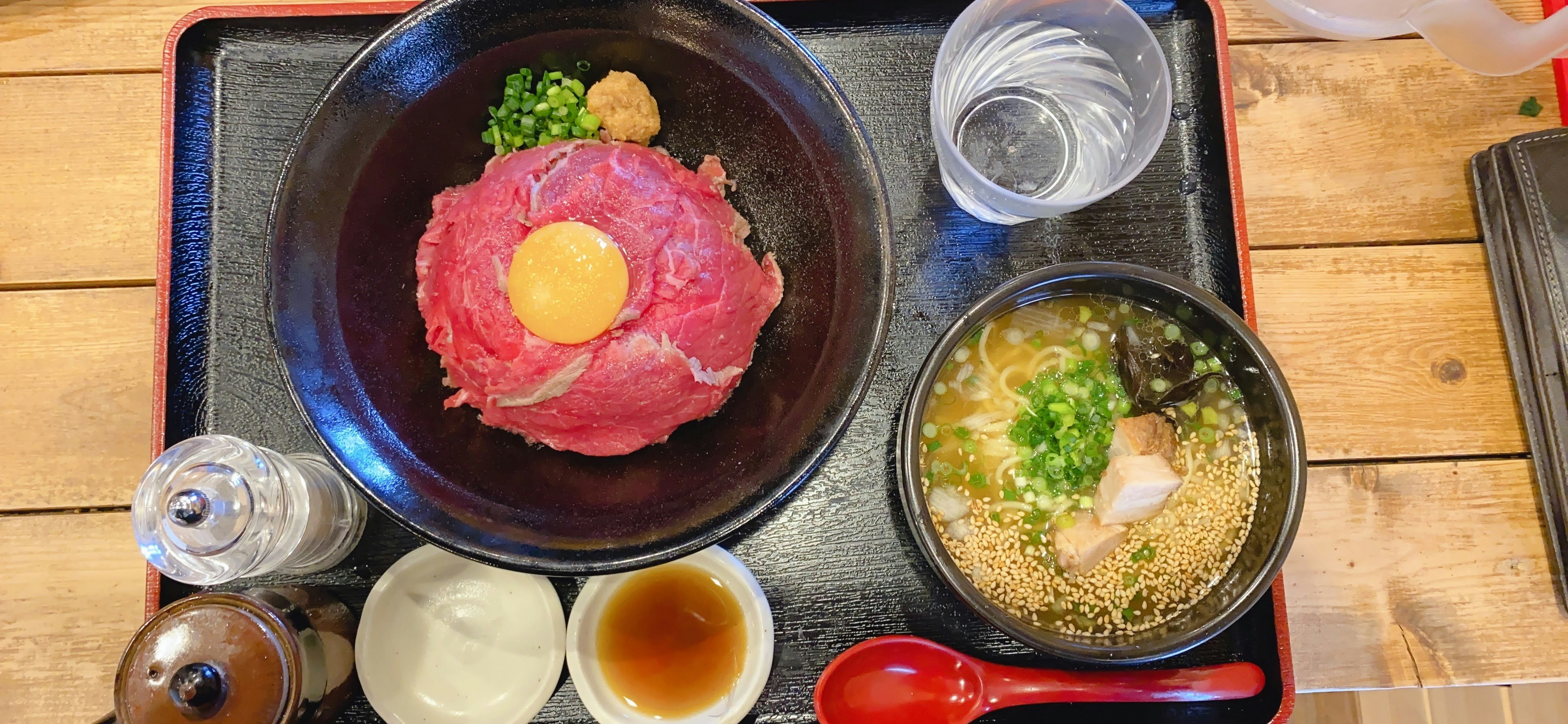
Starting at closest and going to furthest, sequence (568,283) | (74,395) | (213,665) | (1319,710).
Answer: (213,665)
(568,283)
(74,395)
(1319,710)

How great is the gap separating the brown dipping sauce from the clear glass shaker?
2.75 feet

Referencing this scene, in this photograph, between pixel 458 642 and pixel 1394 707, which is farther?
pixel 1394 707

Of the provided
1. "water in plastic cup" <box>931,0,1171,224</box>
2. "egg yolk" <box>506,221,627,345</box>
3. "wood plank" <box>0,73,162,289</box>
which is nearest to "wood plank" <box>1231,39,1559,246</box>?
"water in plastic cup" <box>931,0,1171,224</box>

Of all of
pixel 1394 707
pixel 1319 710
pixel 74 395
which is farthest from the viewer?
pixel 1394 707

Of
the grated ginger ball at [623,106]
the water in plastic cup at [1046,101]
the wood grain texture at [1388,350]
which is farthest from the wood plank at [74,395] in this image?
the wood grain texture at [1388,350]

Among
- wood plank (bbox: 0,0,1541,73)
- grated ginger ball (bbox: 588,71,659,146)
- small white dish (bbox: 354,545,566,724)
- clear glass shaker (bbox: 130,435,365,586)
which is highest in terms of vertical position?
wood plank (bbox: 0,0,1541,73)

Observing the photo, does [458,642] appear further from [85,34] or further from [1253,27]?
[1253,27]

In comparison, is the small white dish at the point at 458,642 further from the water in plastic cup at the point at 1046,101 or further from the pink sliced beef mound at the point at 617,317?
the water in plastic cup at the point at 1046,101

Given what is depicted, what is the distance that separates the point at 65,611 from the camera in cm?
238

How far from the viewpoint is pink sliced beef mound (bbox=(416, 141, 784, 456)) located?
2.03 metres

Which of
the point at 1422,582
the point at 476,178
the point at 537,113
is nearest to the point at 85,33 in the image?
the point at 476,178

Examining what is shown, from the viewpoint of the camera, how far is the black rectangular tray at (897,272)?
228 cm

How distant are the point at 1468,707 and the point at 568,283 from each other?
369cm

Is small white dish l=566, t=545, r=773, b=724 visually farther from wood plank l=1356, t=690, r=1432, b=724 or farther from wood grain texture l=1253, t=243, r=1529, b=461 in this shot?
wood plank l=1356, t=690, r=1432, b=724
